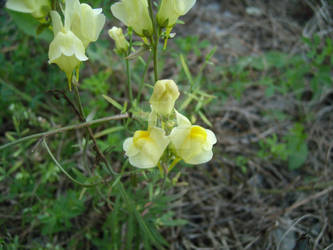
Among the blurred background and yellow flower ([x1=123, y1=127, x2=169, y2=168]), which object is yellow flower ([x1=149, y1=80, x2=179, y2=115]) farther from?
the blurred background

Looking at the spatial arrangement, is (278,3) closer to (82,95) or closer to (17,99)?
(82,95)

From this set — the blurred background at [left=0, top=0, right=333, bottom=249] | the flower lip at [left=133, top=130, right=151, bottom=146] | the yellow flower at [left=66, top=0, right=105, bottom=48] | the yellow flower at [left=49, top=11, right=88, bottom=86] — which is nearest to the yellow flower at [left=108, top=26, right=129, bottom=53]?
the blurred background at [left=0, top=0, right=333, bottom=249]

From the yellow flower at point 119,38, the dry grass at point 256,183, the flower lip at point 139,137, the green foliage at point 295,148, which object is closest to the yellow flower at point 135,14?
the yellow flower at point 119,38

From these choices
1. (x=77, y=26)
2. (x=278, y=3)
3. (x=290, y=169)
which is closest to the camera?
(x=77, y=26)

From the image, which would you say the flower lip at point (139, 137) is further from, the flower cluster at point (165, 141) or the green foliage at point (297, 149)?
the green foliage at point (297, 149)

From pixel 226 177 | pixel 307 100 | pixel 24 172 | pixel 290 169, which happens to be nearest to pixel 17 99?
pixel 24 172

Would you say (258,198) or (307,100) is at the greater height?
(307,100)
